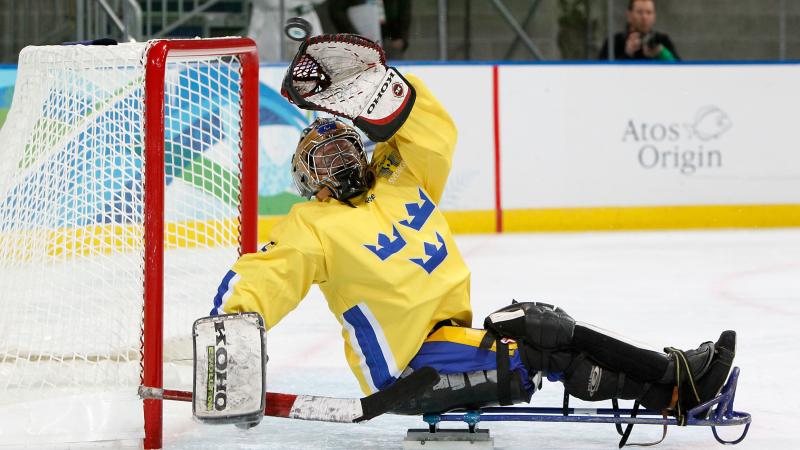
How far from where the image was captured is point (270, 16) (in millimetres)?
7488

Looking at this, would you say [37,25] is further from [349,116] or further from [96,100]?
[349,116]

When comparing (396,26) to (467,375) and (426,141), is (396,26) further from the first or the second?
(467,375)

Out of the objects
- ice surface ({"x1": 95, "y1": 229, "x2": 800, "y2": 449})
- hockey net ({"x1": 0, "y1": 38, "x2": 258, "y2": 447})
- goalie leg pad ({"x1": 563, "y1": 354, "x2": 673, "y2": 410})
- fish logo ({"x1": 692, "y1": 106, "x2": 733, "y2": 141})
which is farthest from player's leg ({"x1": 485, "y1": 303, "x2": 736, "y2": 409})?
fish logo ({"x1": 692, "y1": 106, "x2": 733, "y2": 141})

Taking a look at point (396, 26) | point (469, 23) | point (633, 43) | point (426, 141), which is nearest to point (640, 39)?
point (633, 43)

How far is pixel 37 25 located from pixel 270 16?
1.34 metres

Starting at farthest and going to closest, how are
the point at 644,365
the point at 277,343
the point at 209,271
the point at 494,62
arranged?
the point at 494,62 < the point at 277,343 < the point at 209,271 < the point at 644,365

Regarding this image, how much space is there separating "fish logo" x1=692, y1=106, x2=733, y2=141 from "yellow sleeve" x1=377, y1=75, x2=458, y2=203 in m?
5.27

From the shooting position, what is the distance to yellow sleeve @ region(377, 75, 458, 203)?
2734mm

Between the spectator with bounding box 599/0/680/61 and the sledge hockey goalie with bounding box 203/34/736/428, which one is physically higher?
the spectator with bounding box 599/0/680/61

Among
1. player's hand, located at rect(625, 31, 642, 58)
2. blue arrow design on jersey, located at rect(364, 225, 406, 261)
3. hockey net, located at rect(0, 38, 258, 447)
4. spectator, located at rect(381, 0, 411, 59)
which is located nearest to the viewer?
blue arrow design on jersey, located at rect(364, 225, 406, 261)

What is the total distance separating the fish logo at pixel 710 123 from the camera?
7773mm

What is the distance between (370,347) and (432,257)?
23 cm

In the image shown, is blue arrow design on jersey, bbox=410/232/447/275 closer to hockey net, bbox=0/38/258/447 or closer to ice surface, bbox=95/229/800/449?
ice surface, bbox=95/229/800/449

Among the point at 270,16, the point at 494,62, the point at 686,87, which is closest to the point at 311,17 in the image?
the point at 270,16
